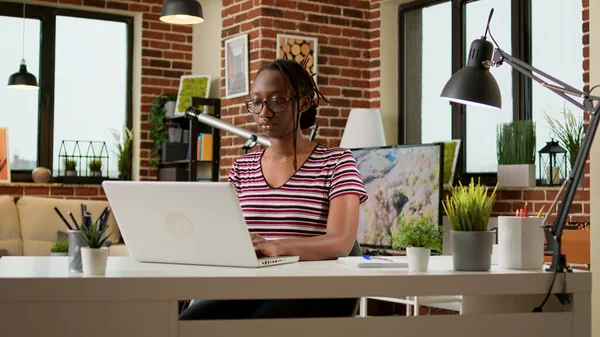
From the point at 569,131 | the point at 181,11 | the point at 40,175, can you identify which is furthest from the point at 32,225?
the point at 569,131

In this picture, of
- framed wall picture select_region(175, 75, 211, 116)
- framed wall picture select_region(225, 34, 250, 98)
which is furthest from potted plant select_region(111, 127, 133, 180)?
framed wall picture select_region(225, 34, 250, 98)

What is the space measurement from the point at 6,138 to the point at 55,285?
5692mm

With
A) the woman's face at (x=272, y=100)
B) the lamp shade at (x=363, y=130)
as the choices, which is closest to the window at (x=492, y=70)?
the lamp shade at (x=363, y=130)

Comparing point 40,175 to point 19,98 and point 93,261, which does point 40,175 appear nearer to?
point 19,98

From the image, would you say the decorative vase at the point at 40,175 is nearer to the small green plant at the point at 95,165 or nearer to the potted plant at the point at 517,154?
the small green plant at the point at 95,165

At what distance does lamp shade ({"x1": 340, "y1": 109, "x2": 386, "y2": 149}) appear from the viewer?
215 inches

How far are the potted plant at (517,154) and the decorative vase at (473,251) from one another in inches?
117

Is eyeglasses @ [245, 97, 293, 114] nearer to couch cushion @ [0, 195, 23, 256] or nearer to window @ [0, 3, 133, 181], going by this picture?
couch cushion @ [0, 195, 23, 256]

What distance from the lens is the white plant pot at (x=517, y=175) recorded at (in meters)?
4.80

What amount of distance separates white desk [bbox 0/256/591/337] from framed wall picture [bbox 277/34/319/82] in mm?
3705

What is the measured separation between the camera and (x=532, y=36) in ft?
16.6

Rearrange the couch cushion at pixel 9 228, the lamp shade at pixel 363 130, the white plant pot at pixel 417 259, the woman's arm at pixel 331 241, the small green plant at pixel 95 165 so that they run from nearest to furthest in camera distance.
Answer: the white plant pot at pixel 417 259
the woman's arm at pixel 331 241
the lamp shade at pixel 363 130
the couch cushion at pixel 9 228
the small green plant at pixel 95 165

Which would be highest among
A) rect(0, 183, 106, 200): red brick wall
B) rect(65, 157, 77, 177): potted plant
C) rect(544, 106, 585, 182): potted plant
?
rect(544, 106, 585, 182): potted plant

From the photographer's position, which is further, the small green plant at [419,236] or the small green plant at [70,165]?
the small green plant at [70,165]
